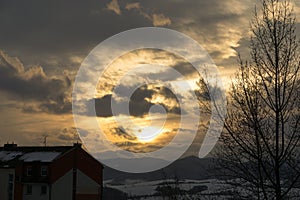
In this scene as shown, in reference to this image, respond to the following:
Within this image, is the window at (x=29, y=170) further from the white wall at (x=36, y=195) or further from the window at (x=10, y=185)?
the window at (x=10, y=185)

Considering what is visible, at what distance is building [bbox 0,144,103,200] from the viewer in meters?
59.9

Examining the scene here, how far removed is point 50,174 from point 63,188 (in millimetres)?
2971

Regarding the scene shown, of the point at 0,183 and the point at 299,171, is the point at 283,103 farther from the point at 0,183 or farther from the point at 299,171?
the point at 0,183

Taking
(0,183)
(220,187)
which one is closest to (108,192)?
(0,183)

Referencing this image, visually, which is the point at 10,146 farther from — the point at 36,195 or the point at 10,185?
the point at 36,195

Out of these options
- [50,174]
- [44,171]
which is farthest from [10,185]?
[50,174]

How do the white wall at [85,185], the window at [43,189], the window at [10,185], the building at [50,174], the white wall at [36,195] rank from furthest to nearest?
the white wall at [85,185], the building at [50,174], the window at [43,189], the window at [10,185], the white wall at [36,195]

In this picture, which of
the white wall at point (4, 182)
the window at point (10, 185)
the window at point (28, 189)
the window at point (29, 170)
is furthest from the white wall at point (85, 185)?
the white wall at point (4, 182)

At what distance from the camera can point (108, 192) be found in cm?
13512

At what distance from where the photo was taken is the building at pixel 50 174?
59906 millimetres

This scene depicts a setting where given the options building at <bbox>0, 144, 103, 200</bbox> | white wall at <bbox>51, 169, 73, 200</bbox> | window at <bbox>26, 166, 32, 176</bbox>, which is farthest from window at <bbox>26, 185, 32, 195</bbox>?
white wall at <bbox>51, 169, 73, 200</bbox>

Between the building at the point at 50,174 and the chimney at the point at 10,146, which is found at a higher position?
the chimney at the point at 10,146

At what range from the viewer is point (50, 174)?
197ft

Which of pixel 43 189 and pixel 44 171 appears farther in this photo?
pixel 44 171
